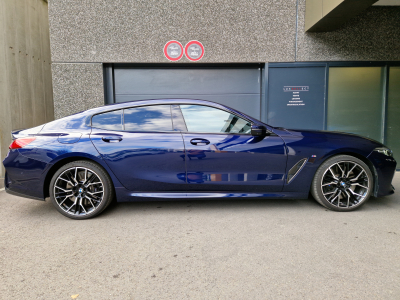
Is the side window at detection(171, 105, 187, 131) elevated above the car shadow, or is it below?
above

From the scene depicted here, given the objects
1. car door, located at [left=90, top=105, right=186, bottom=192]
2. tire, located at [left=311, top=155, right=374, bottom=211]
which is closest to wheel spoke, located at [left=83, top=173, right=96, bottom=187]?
car door, located at [left=90, top=105, right=186, bottom=192]

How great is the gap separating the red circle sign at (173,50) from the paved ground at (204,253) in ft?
12.3

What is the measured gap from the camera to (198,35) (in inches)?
245

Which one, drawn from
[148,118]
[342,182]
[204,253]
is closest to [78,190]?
[148,118]

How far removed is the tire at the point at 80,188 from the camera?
3.40m

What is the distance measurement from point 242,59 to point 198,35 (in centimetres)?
112

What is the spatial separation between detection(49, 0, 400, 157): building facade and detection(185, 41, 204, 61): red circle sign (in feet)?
0.07

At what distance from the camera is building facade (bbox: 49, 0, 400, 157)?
6141 millimetres

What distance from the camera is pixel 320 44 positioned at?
20.8 feet

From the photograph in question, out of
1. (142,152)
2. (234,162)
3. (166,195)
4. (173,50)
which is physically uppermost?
(173,50)

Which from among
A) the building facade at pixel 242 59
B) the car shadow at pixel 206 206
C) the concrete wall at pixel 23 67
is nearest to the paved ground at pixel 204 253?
the car shadow at pixel 206 206

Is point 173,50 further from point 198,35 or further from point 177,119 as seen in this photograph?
point 177,119

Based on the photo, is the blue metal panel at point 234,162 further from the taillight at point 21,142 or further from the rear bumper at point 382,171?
the taillight at point 21,142

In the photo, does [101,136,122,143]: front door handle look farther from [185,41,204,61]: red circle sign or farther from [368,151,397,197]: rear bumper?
[185,41,204,61]: red circle sign
